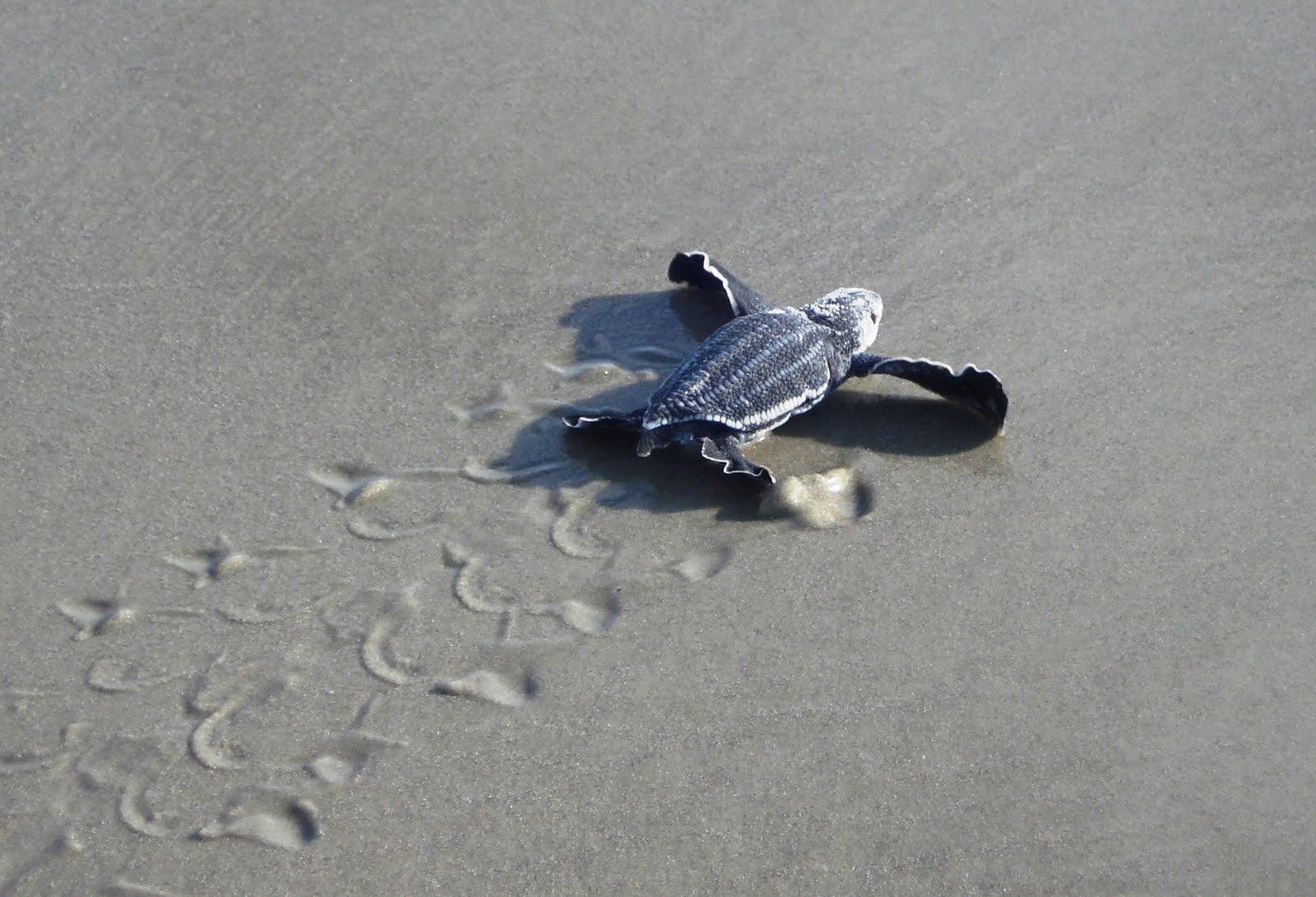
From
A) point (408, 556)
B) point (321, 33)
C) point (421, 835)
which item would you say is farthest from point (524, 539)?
point (321, 33)

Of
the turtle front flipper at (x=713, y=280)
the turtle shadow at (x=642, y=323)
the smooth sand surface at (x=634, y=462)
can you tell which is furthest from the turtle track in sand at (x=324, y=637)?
the turtle front flipper at (x=713, y=280)

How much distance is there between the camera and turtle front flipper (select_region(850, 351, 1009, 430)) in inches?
113

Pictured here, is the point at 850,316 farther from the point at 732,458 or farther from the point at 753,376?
the point at 732,458

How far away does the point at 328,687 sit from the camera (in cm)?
231

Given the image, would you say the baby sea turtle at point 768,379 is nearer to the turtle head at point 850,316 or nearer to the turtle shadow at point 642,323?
the turtle head at point 850,316

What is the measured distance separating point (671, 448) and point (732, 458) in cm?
20

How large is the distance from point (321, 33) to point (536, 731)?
113 inches

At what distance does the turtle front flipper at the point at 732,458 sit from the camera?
107 inches

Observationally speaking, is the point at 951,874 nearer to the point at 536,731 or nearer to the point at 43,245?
the point at 536,731

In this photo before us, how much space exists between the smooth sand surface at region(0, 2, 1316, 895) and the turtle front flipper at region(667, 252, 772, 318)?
0.07 meters

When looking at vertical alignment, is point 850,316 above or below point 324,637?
above

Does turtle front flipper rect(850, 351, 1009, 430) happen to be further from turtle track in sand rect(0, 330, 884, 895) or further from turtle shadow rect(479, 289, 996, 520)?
turtle track in sand rect(0, 330, 884, 895)

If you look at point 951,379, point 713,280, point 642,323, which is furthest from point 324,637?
point 951,379

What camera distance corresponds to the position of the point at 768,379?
286 centimetres
